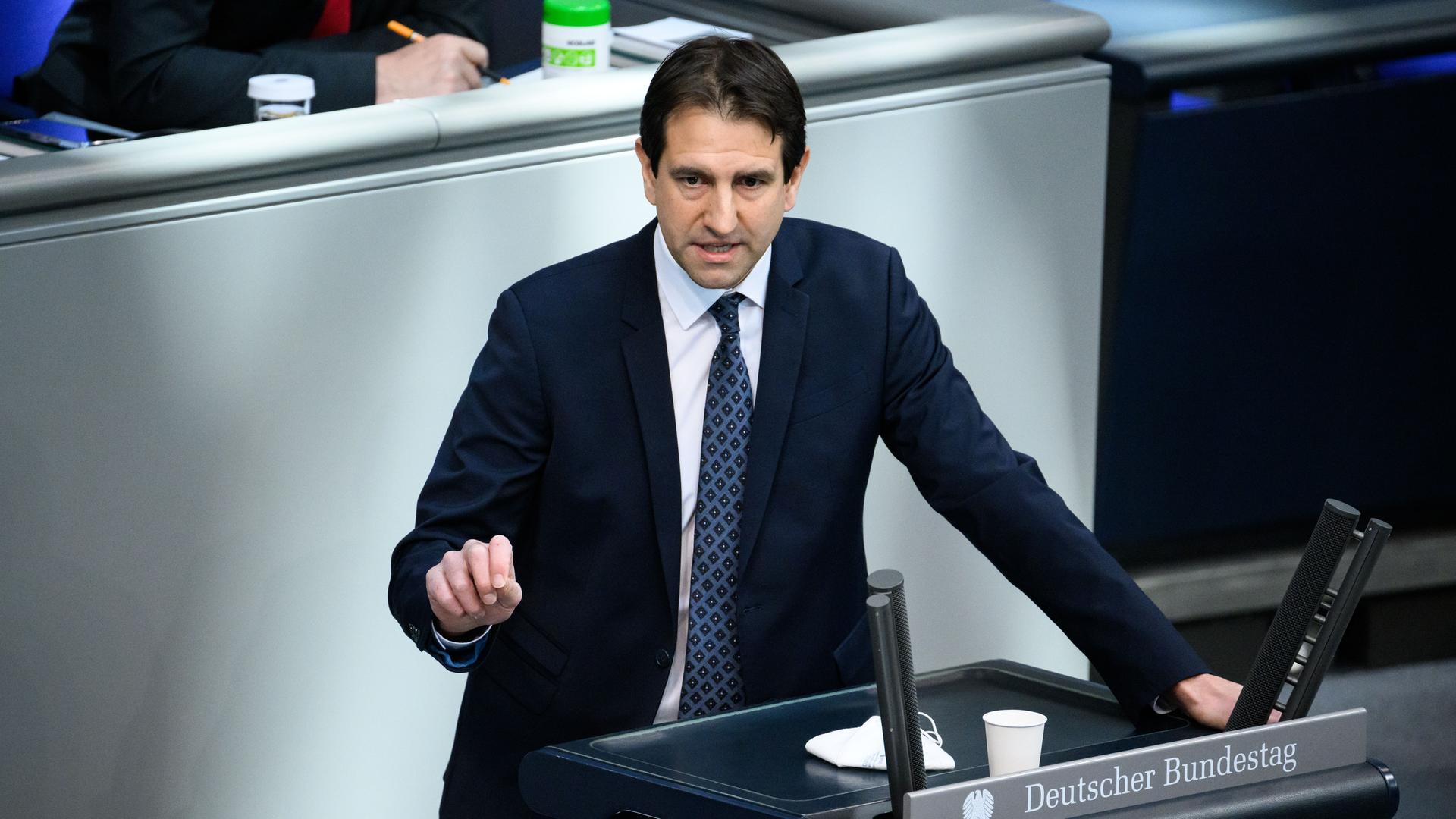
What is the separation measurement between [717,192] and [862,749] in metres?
0.53

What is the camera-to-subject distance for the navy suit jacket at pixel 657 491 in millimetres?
1975

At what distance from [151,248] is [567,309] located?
0.67 m

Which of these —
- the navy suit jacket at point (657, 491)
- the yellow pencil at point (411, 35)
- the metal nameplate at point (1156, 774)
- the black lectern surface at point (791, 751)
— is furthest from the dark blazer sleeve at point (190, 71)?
the metal nameplate at point (1156, 774)

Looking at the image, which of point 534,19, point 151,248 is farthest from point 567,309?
point 534,19

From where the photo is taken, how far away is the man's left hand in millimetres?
1821

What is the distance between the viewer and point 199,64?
3035 mm

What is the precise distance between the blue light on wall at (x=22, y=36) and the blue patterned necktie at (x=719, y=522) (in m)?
1.92

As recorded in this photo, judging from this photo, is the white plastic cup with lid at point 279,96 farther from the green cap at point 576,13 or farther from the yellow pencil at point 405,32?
the yellow pencil at point 405,32

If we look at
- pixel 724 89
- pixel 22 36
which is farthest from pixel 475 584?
pixel 22 36

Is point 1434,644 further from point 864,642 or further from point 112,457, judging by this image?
point 112,457

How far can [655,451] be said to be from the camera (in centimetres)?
200

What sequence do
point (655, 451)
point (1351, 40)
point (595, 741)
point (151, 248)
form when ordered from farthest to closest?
point (1351, 40) < point (151, 248) < point (655, 451) < point (595, 741)

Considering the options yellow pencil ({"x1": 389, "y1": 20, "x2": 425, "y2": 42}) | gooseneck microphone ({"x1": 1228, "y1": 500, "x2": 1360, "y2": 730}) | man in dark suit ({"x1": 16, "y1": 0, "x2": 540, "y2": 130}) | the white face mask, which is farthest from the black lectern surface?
yellow pencil ({"x1": 389, "y1": 20, "x2": 425, "y2": 42})

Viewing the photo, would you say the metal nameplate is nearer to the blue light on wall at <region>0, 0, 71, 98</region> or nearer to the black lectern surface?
the black lectern surface
